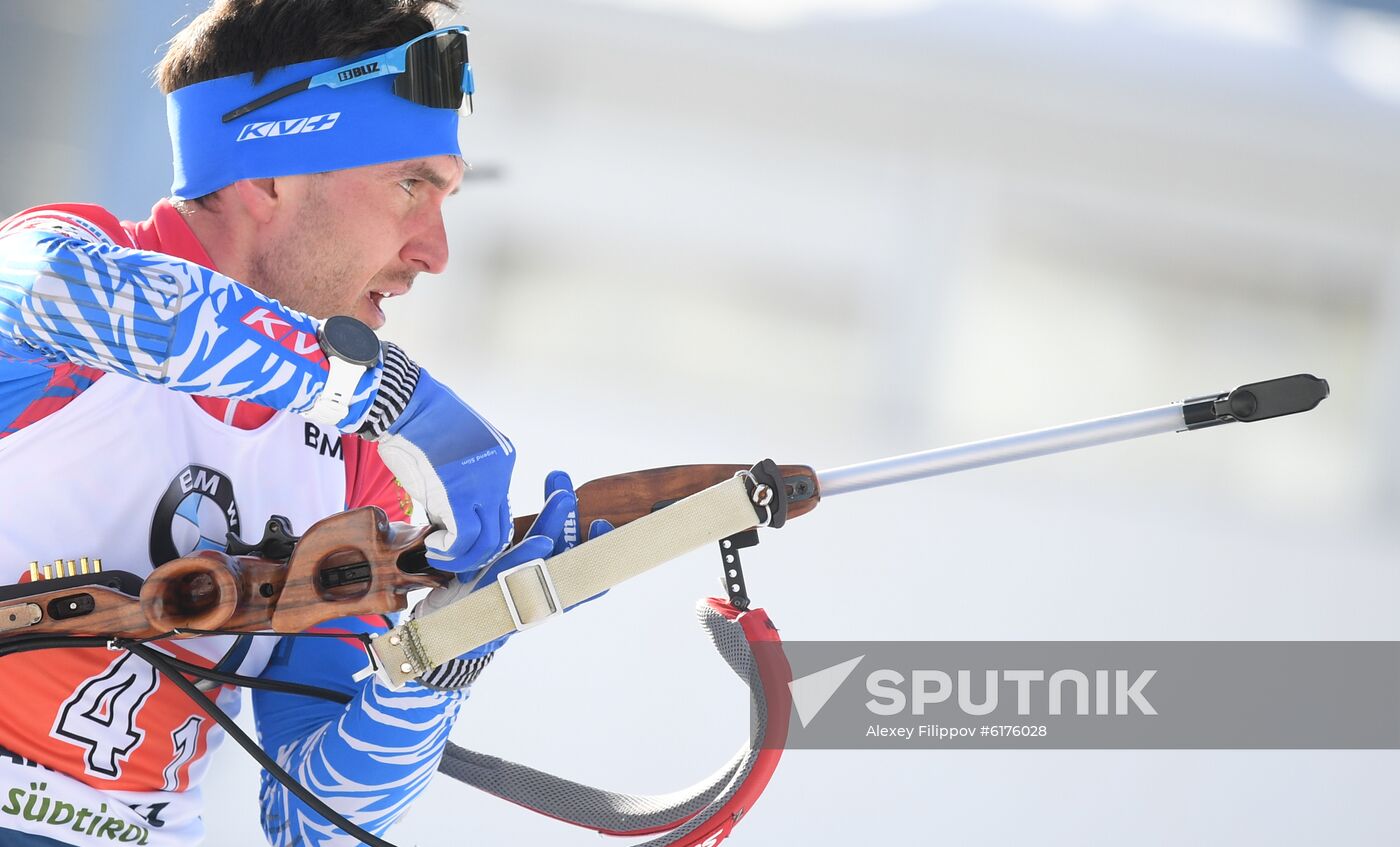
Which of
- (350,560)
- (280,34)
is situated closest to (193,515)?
(350,560)

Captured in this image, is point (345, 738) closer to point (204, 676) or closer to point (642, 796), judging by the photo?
point (204, 676)

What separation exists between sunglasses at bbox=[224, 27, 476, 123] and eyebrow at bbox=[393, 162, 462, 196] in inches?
2.0

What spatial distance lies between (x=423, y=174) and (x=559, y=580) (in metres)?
0.40

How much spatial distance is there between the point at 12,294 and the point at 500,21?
1.33 meters

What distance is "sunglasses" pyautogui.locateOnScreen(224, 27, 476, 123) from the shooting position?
940 millimetres

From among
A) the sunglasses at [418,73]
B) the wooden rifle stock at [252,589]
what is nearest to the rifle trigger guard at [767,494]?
the wooden rifle stock at [252,589]

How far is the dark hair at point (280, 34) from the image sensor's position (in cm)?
93

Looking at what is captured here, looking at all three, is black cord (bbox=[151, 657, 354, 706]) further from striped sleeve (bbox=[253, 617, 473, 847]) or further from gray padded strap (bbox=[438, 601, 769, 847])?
gray padded strap (bbox=[438, 601, 769, 847])

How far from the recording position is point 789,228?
1.82m

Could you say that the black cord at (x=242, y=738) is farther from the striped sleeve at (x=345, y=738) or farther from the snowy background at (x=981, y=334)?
the snowy background at (x=981, y=334)

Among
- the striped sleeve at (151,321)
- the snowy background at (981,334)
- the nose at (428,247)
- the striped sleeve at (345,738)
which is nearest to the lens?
the striped sleeve at (151,321)

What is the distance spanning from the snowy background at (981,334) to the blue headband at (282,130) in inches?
35.5

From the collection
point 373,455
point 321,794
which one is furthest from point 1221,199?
point 321,794

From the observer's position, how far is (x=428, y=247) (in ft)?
3.18
